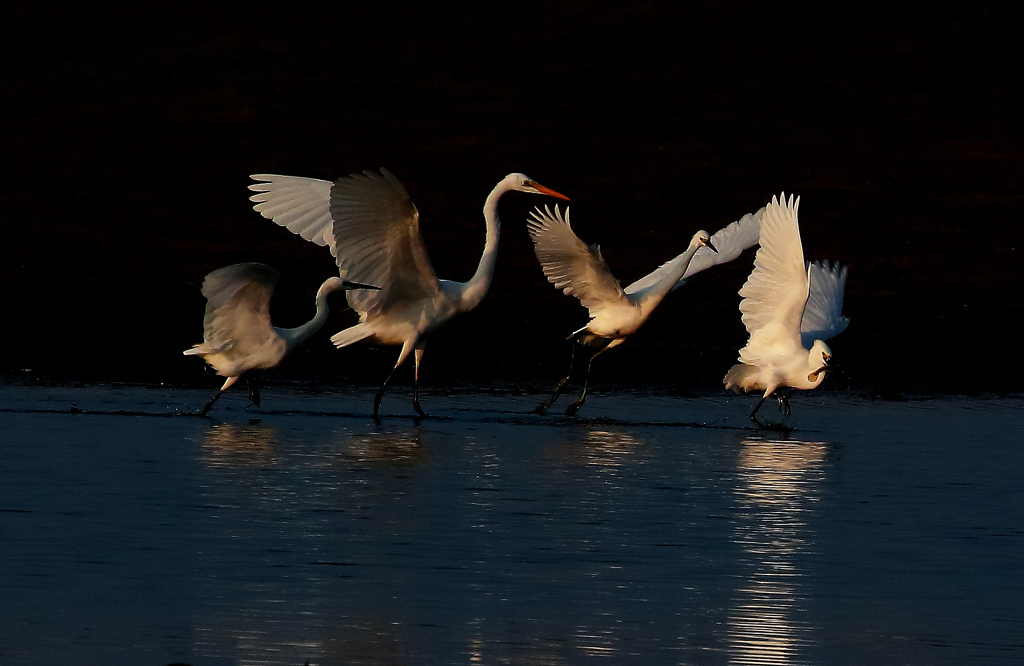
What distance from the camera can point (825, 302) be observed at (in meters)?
16.1

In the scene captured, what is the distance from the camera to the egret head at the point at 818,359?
47.0 ft

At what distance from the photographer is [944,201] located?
25812 millimetres

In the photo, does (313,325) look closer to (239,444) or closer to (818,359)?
(239,444)

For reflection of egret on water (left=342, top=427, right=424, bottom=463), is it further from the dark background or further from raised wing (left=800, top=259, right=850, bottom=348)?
raised wing (left=800, top=259, right=850, bottom=348)

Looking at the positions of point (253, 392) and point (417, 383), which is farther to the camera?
point (417, 383)

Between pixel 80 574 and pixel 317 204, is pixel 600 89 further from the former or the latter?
pixel 80 574

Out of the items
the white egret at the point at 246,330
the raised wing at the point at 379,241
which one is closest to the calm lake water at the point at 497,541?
the white egret at the point at 246,330

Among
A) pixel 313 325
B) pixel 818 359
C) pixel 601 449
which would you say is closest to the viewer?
pixel 601 449

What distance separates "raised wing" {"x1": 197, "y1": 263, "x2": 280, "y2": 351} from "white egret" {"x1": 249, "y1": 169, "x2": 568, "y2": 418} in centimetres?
60

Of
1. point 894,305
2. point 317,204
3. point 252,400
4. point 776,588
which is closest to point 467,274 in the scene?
point 894,305

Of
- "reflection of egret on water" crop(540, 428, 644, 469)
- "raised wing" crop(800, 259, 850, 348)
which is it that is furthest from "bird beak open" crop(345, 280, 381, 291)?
"raised wing" crop(800, 259, 850, 348)

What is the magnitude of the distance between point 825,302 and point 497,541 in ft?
24.9

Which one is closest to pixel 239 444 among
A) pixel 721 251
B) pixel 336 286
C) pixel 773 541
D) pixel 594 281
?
pixel 336 286

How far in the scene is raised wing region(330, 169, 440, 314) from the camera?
42.9 feet
